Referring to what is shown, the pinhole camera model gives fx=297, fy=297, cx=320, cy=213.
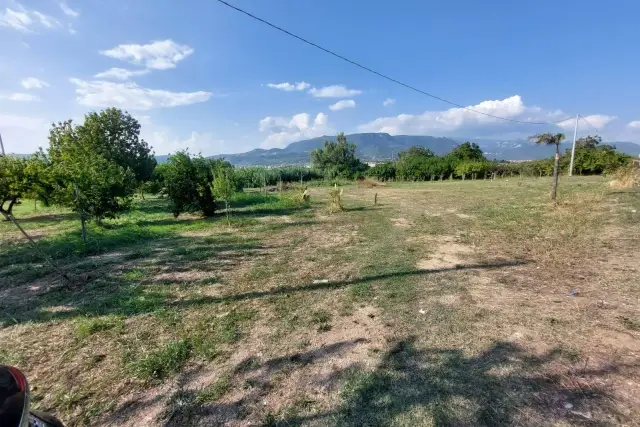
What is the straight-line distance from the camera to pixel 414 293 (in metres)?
4.66

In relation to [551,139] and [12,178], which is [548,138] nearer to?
[551,139]

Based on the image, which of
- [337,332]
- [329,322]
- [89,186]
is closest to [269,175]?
[89,186]

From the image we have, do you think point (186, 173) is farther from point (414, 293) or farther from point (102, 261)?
point (414, 293)

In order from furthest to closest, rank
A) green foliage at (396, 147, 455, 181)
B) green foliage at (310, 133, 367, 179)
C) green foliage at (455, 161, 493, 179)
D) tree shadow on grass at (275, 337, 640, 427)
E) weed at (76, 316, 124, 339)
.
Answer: green foliage at (310, 133, 367, 179) < green foliage at (396, 147, 455, 181) < green foliage at (455, 161, 493, 179) < weed at (76, 316, 124, 339) < tree shadow on grass at (275, 337, 640, 427)

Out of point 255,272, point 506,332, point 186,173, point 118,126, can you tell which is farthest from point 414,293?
point 118,126

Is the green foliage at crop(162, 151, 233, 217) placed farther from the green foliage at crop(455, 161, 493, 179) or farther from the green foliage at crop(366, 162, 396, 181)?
the green foliage at crop(455, 161, 493, 179)

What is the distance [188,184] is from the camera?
12719mm

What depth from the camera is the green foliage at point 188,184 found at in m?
12.6

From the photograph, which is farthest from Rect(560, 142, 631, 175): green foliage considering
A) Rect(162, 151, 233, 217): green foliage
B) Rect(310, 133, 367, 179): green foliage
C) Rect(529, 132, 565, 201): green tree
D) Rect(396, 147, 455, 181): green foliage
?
Rect(162, 151, 233, 217): green foliage

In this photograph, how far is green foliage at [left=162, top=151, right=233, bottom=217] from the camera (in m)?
12.6

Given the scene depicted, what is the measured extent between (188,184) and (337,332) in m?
11.1

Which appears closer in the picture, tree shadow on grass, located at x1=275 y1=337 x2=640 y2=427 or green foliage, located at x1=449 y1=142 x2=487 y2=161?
tree shadow on grass, located at x1=275 y1=337 x2=640 y2=427

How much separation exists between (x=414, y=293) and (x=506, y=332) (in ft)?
4.55

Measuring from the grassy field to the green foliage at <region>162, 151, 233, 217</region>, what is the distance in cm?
525
